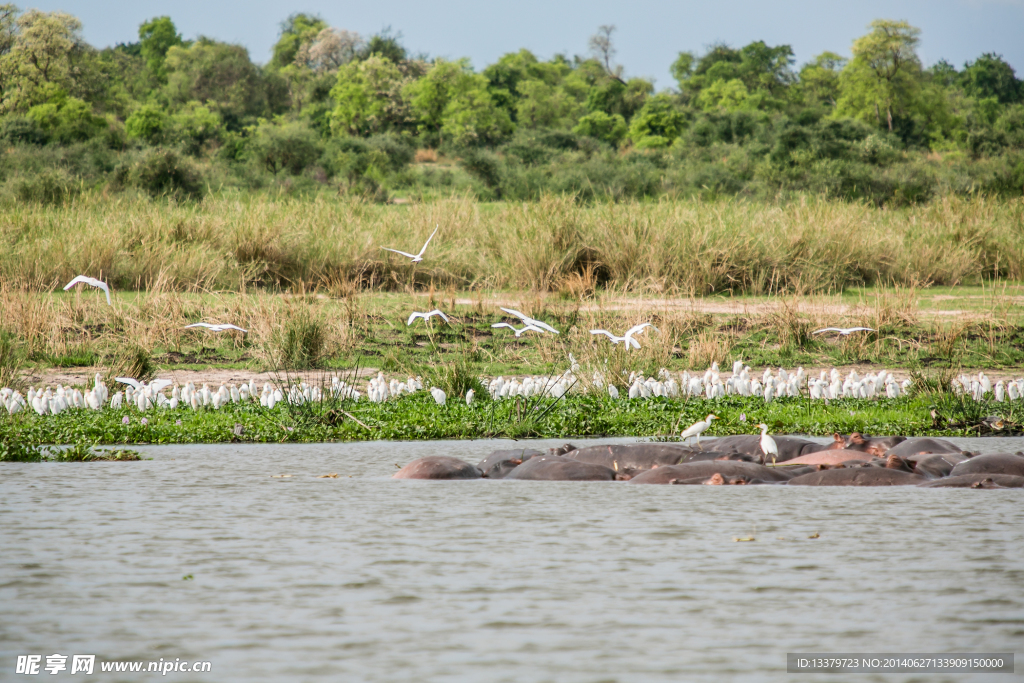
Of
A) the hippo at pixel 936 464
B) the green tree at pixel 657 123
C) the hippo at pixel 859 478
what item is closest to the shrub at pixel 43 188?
the hippo at pixel 859 478

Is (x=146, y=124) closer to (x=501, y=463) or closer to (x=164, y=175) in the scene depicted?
(x=164, y=175)

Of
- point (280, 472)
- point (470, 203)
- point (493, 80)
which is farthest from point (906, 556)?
point (493, 80)

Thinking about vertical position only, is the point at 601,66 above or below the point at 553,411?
above

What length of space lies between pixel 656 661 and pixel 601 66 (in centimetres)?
6694

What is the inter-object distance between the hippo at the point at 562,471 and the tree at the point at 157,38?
7076 cm

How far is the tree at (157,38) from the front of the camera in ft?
231

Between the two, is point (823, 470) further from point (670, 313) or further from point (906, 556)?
point (670, 313)

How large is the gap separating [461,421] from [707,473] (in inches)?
91.2

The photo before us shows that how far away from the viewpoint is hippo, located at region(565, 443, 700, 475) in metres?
4.99

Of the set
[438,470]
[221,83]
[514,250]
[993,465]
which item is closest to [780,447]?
[993,465]

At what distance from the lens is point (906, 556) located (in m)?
3.17

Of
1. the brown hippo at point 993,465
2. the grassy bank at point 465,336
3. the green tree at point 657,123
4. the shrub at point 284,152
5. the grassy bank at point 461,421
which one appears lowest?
the grassy bank at point 461,421

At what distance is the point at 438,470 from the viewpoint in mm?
4824

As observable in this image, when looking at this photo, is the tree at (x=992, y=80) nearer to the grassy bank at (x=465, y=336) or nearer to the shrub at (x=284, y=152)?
the shrub at (x=284, y=152)
